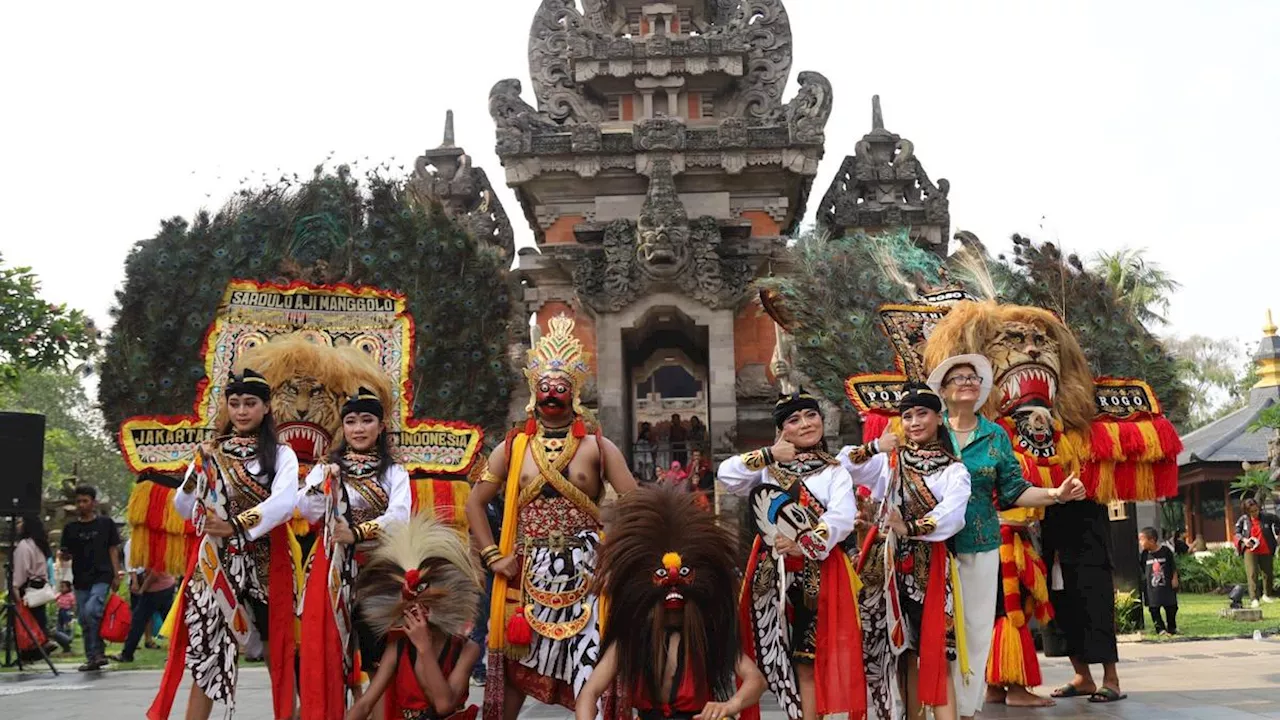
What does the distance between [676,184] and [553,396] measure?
18.1m

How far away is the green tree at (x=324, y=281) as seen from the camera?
47.6 ft

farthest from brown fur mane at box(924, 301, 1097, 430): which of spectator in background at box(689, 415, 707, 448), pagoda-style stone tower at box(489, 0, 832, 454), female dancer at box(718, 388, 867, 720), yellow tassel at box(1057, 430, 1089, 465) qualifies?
spectator in background at box(689, 415, 707, 448)

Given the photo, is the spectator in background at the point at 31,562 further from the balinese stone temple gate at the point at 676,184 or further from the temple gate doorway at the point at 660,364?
the temple gate doorway at the point at 660,364

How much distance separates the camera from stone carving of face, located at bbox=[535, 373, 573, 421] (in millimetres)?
6523

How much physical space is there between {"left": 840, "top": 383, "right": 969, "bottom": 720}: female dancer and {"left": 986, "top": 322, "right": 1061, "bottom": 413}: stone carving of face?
158cm

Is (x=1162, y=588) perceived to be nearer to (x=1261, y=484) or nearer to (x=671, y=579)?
(x=1261, y=484)

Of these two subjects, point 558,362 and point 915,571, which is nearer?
point 915,571

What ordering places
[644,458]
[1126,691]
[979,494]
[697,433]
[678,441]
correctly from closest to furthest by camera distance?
[979,494], [1126,691], [644,458], [678,441], [697,433]

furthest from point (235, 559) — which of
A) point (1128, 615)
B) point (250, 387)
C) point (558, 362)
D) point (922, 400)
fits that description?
point (1128, 615)

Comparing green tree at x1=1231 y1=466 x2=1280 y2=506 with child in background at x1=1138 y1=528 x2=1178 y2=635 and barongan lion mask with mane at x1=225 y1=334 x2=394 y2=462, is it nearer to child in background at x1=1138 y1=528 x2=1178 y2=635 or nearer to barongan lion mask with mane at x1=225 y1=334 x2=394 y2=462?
→ child in background at x1=1138 y1=528 x2=1178 y2=635

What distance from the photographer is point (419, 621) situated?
6.09 metres

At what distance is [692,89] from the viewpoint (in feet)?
86.7

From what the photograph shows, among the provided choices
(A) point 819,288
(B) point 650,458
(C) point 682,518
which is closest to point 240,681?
(C) point 682,518

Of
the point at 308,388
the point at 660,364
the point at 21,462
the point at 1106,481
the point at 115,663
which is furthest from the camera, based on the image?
the point at 660,364
